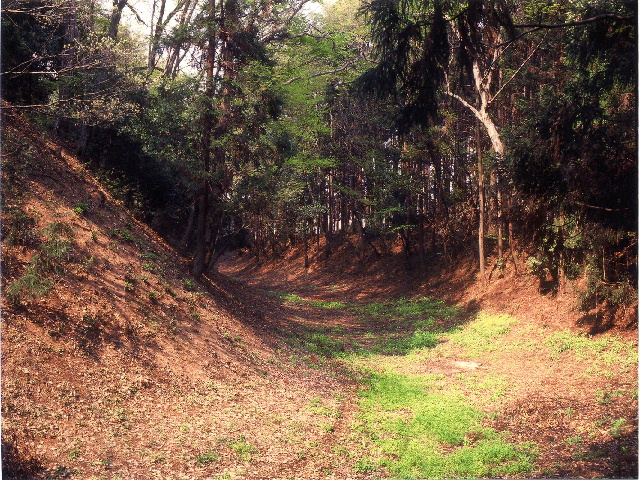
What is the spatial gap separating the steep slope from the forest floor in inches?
1.5

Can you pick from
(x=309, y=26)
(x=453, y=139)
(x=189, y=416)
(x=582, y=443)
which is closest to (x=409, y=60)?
(x=582, y=443)

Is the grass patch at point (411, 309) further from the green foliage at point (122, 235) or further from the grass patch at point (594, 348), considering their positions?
the green foliage at point (122, 235)

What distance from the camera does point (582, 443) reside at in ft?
23.8

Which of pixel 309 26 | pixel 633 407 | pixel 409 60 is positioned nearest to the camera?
pixel 409 60

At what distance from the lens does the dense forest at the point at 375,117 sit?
7.03 m

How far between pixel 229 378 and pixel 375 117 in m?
17.4

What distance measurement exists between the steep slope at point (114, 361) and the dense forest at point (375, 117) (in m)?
2.24

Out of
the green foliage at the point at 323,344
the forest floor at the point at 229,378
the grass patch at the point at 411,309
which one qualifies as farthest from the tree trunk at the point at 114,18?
the grass patch at the point at 411,309

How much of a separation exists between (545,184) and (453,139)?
53.0ft

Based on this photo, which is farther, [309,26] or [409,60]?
[309,26]

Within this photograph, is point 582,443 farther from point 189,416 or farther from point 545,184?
point 189,416

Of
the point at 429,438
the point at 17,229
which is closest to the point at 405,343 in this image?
the point at 429,438

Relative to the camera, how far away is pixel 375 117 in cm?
2497

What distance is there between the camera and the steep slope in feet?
22.8
